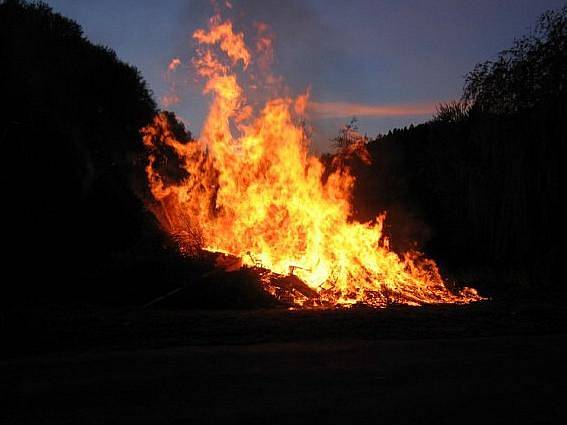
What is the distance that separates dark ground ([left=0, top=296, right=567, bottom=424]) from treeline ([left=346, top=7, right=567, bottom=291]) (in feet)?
26.6

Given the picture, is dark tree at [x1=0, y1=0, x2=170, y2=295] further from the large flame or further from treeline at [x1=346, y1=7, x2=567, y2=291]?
treeline at [x1=346, y1=7, x2=567, y2=291]

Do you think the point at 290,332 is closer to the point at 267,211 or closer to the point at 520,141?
the point at 267,211

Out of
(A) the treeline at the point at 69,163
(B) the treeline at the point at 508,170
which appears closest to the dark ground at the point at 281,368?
(A) the treeline at the point at 69,163

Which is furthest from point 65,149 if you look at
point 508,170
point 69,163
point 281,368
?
point 508,170

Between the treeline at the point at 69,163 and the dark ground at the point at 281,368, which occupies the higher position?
the treeline at the point at 69,163

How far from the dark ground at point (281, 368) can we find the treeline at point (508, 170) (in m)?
8.11

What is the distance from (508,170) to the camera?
18.0 meters

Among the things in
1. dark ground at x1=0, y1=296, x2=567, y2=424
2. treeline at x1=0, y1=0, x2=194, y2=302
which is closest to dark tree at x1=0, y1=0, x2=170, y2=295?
treeline at x1=0, y1=0, x2=194, y2=302

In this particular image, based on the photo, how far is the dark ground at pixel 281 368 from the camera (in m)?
4.59

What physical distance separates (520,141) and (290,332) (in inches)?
497

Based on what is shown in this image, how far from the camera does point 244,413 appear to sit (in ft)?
14.9

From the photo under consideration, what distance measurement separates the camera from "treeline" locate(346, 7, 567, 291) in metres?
17.0

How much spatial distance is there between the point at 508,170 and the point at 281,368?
14.3 metres

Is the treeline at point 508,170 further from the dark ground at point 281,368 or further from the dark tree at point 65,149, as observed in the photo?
the dark tree at point 65,149
